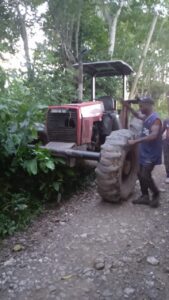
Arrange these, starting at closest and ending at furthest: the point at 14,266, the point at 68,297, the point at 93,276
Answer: the point at 68,297, the point at 93,276, the point at 14,266

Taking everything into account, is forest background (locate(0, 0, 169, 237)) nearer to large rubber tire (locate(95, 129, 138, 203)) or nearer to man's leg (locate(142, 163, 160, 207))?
large rubber tire (locate(95, 129, 138, 203))

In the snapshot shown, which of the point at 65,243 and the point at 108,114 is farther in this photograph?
the point at 108,114

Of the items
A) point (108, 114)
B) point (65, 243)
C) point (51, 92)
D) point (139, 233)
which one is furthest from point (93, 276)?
point (51, 92)

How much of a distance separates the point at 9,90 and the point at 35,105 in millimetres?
889

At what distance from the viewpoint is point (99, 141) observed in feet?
20.7

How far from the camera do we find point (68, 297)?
2.96 meters

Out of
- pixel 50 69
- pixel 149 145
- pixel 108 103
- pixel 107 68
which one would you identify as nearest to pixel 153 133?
pixel 149 145

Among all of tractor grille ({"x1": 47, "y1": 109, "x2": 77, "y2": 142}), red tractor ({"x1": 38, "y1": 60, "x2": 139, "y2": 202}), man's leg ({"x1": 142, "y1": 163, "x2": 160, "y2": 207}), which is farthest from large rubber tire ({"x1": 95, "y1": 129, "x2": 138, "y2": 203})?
tractor grille ({"x1": 47, "y1": 109, "x2": 77, "y2": 142})

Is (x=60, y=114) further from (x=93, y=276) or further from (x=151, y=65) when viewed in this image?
(x=151, y=65)

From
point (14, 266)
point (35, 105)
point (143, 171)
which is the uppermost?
point (35, 105)

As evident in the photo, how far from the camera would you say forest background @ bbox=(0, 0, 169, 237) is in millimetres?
4445

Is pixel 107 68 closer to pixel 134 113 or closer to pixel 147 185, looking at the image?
pixel 134 113

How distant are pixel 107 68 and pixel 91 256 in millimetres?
4458

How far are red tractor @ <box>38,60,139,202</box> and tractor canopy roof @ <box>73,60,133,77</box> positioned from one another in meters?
0.02
